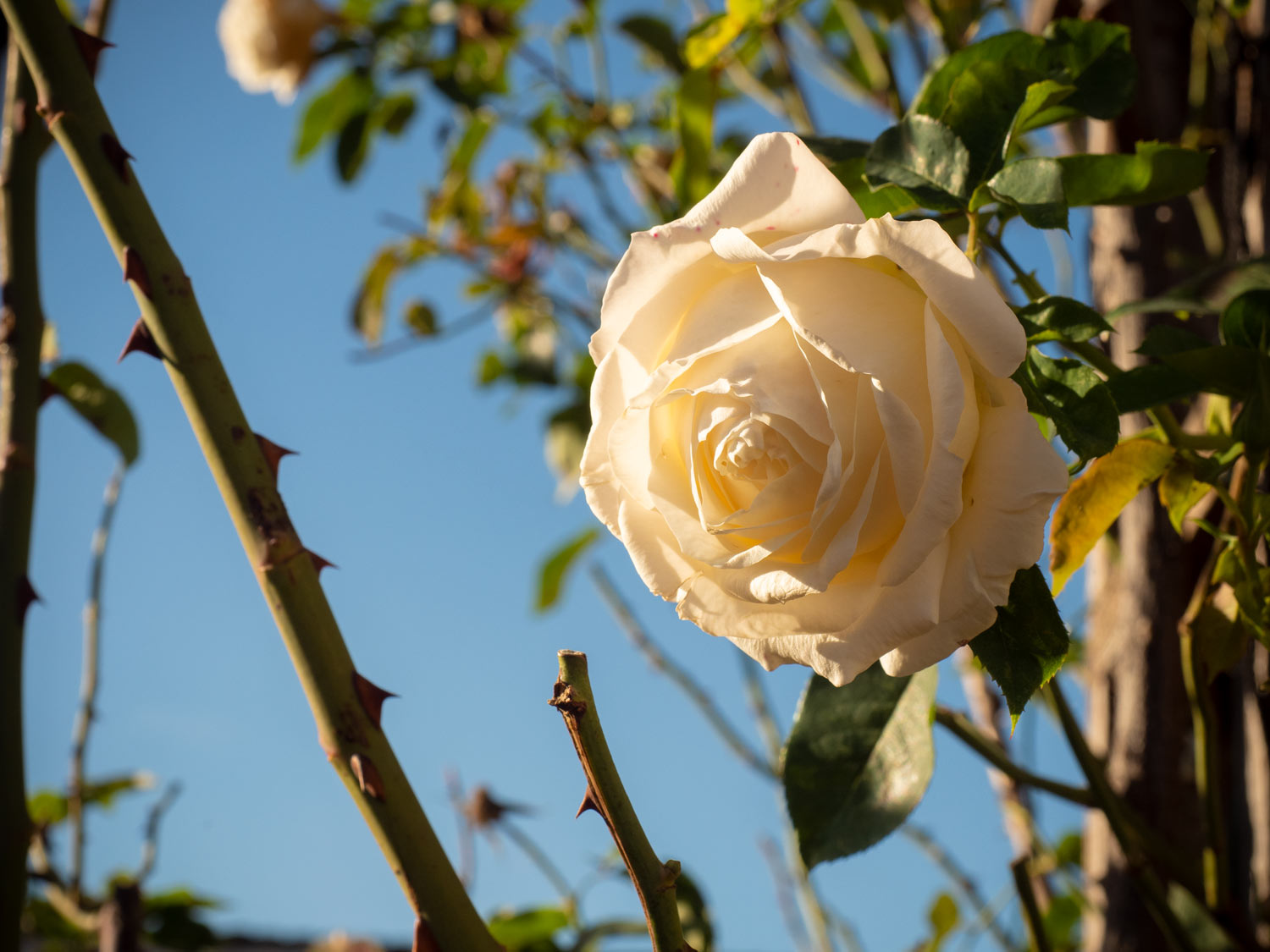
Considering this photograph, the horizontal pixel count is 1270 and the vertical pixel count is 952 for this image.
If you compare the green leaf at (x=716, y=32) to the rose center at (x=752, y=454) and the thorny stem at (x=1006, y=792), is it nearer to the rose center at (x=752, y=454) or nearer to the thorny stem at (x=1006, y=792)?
the rose center at (x=752, y=454)

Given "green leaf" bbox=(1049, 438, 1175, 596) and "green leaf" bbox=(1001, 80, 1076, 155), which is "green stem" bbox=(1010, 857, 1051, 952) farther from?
"green leaf" bbox=(1001, 80, 1076, 155)

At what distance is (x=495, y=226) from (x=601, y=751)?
1.23 metres

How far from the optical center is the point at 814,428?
0.26 m

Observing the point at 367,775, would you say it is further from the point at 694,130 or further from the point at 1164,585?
the point at 1164,585

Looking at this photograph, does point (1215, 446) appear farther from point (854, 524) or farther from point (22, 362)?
point (22, 362)

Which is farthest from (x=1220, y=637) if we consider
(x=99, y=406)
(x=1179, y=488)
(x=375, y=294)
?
(x=375, y=294)

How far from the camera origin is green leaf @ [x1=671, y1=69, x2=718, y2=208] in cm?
53

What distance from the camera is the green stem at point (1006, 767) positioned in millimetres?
472

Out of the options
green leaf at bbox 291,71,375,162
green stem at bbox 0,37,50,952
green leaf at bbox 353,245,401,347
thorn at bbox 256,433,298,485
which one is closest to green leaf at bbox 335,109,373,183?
green leaf at bbox 291,71,375,162

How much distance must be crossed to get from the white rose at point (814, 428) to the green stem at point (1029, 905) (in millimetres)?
313

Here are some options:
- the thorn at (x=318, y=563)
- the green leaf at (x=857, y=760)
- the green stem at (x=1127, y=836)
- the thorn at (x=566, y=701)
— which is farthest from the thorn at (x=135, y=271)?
the green stem at (x=1127, y=836)

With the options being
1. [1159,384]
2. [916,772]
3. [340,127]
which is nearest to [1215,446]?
[1159,384]

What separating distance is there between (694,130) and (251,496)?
0.34 m

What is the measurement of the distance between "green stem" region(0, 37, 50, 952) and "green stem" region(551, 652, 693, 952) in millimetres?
305
